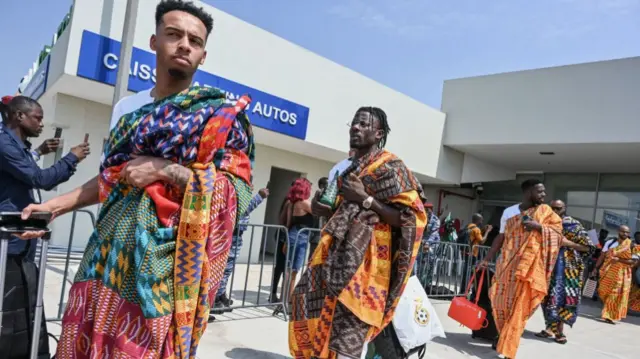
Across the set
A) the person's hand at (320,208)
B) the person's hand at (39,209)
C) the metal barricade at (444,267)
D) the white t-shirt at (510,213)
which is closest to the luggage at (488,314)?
the white t-shirt at (510,213)

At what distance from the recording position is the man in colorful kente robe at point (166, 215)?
1396mm

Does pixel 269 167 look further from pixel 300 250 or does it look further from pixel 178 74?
pixel 178 74

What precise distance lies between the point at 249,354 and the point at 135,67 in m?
5.16

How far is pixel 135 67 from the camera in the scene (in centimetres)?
727

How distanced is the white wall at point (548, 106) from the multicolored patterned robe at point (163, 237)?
450 inches

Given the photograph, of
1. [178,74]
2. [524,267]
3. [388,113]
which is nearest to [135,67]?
[524,267]

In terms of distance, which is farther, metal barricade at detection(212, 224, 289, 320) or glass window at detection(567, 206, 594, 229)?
glass window at detection(567, 206, 594, 229)

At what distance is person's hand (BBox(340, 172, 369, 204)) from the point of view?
276 centimetres

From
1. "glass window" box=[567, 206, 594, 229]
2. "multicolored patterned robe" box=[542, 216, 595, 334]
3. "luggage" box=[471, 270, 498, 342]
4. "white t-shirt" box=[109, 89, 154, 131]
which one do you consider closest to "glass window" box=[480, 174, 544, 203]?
"glass window" box=[567, 206, 594, 229]

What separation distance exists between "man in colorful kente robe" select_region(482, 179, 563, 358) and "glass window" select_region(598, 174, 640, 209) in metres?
11.4

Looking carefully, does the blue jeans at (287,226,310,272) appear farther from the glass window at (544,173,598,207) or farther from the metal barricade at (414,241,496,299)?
the glass window at (544,173,598,207)

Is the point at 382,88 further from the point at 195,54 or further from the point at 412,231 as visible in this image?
the point at 195,54

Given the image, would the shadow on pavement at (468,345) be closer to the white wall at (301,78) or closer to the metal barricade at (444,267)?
the metal barricade at (444,267)

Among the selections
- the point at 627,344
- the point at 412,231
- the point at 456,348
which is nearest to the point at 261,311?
the point at 456,348
